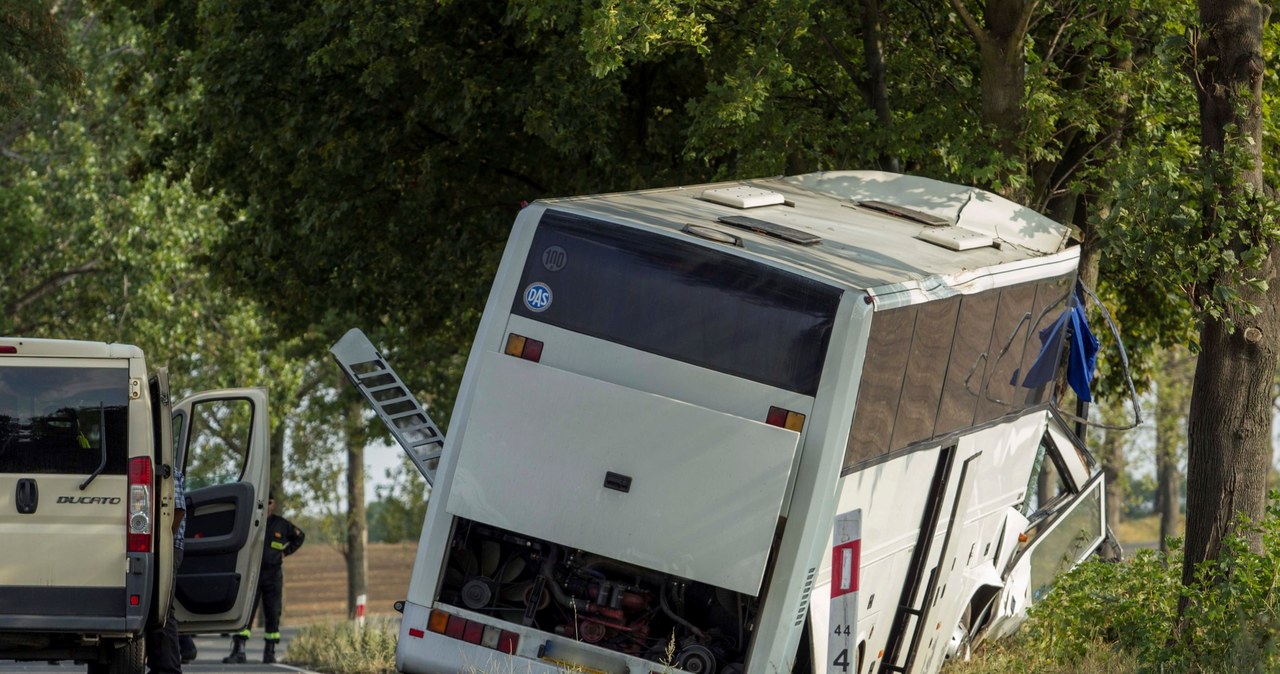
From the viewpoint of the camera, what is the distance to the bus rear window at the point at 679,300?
340 inches

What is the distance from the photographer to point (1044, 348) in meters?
12.5

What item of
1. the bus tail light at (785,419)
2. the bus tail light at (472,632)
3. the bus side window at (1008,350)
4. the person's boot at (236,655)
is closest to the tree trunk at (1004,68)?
the bus side window at (1008,350)

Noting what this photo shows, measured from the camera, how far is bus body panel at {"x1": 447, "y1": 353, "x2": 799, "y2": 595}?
8258mm

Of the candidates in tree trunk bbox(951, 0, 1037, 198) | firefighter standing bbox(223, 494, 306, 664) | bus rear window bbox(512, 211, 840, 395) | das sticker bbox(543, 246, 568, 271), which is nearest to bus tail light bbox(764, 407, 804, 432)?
bus rear window bbox(512, 211, 840, 395)

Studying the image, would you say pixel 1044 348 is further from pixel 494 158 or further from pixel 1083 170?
pixel 494 158

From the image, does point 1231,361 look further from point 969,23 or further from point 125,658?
point 125,658

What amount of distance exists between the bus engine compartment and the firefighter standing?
28.5 ft

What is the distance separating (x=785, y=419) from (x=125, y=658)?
439cm

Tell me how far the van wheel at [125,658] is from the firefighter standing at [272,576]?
7.07 meters

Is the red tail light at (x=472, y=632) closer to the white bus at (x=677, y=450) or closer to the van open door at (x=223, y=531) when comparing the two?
the white bus at (x=677, y=450)

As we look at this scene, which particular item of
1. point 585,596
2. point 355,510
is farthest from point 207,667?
point 355,510

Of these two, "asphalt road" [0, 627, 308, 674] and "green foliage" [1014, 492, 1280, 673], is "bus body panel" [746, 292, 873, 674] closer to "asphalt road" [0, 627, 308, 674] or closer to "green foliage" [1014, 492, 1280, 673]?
"green foliage" [1014, 492, 1280, 673]

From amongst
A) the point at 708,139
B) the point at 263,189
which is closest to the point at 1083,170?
the point at 708,139

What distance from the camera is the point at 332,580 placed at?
55.1 m
